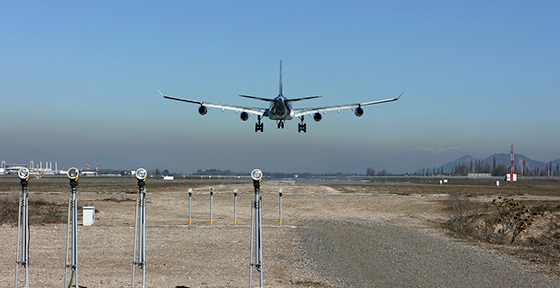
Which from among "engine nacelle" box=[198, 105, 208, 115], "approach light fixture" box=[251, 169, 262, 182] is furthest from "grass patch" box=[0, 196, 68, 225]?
"approach light fixture" box=[251, 169, 262, 182]

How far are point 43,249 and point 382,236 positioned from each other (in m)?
13.3

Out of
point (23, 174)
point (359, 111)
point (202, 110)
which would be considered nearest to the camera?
point (23, 174)

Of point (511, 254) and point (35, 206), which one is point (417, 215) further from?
point (35, 206)

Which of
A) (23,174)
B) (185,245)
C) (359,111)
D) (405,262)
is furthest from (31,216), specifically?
(359,111)

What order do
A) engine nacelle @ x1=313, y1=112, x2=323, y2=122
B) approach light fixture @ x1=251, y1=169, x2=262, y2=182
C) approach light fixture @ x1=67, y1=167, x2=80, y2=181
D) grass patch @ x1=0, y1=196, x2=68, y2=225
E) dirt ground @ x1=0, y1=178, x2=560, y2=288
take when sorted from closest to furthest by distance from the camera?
approach light fixture @ x1=251, y1=169, x2=262, y2=182, approach light fixture @ x1=67, y1=167, x2=80, y2=181, dirt ground @ x1=0, y1=178, x2=560, y2=288, grass patch @ x1=0, y1=196, x2=68, y2=225, engine nacelle @ x1=313, y1=112, x2=323, y2=122

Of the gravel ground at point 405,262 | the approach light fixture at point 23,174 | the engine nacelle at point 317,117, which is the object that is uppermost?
the engine nacelle at point 317,117

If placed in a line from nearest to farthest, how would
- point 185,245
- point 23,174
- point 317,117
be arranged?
1. point 23,174
2. point 185,245
3. point 317,117

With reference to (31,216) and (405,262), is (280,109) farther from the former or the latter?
(405,262)

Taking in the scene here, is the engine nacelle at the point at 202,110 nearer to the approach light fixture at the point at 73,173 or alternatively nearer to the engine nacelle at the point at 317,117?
the engine nacelle at the point at 317,117

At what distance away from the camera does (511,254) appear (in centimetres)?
1888

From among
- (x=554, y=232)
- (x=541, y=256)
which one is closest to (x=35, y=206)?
(x=541, y=256)

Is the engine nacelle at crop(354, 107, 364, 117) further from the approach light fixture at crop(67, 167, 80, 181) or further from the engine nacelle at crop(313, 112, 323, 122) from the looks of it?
the approach light fixture at crop(67, 167, 80, 181)

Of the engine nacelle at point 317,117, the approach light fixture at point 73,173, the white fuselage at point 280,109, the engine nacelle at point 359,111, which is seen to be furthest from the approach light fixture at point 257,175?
the engine nacelle at point 317,117

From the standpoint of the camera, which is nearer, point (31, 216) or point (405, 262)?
point (405, 262)
